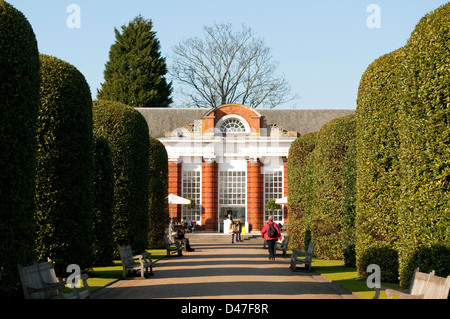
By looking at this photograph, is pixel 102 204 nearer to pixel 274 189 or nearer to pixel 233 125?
pixel 233 125

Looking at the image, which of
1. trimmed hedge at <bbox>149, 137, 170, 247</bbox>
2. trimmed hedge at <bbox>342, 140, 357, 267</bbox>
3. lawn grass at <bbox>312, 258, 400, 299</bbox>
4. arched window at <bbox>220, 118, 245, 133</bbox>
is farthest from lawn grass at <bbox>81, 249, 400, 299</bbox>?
arched window at <bbox>220, 118, 245, 133</bbox>

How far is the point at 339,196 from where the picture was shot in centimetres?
1980

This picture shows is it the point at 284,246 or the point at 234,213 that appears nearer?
the point at 284,246

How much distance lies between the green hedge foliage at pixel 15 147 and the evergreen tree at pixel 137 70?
44995 mm

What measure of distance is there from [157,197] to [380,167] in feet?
50.6

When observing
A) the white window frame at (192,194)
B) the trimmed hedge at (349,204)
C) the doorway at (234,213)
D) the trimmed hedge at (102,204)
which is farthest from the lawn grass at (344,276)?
the white window frame at (192,194)

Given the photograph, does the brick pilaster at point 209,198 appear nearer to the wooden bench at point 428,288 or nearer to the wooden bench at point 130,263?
the wooden bench at point 130,263

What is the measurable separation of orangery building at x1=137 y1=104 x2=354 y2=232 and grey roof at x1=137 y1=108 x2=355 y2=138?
9.67ft

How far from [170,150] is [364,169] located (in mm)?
31451

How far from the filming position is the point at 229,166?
44.9 m

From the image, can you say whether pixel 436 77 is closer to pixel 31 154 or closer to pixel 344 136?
pixel 31 154

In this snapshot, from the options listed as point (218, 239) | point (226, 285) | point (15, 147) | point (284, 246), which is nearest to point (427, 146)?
point (226, 285)

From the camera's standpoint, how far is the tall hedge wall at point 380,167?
13.4 meters

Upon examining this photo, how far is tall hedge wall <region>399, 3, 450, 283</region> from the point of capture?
1004cm
